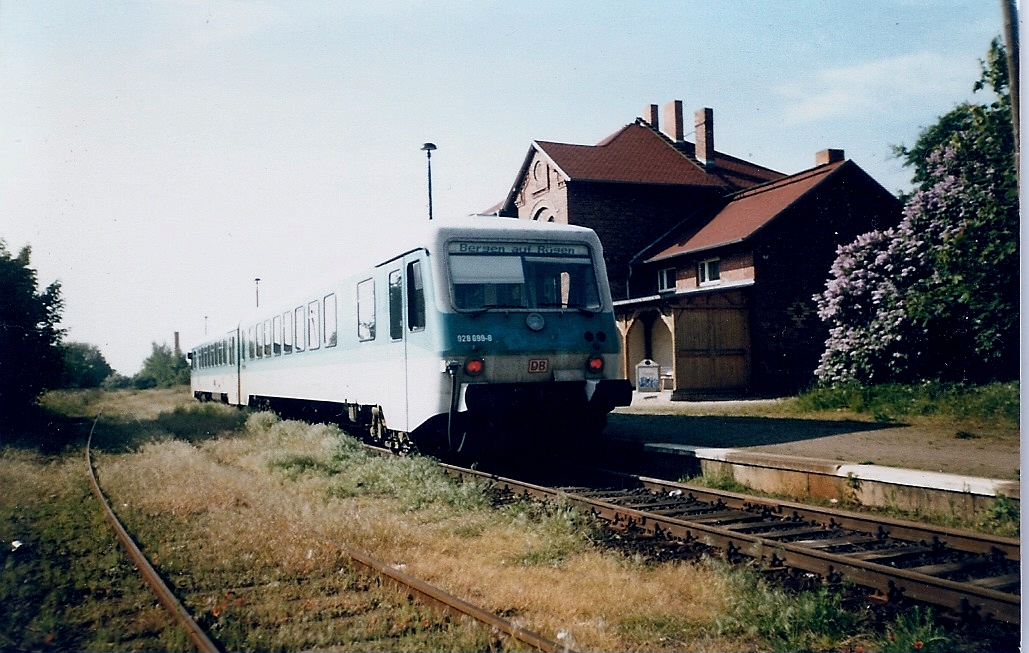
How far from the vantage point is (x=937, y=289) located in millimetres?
15688

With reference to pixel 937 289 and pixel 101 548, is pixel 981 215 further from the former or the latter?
pixel 101 548

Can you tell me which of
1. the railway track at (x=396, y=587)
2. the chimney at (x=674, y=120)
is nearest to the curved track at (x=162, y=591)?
the railway track at (x=396, y=587)

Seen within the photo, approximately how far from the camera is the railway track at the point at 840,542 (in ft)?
15.5

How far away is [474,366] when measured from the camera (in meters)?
9.30

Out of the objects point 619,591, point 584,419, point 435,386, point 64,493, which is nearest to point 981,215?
point 584,419

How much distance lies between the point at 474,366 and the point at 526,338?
737 mm

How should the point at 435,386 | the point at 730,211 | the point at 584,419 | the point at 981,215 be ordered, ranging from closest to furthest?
the point at 435,386, the point at 584,419, the point at 981,215, the point at 730,211

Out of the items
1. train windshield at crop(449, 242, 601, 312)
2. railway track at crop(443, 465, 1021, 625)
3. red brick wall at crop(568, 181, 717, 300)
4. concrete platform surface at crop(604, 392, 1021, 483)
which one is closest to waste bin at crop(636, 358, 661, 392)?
concrete platform surface at crop(604, 392, 1021, 483)

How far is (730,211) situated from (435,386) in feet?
64.6

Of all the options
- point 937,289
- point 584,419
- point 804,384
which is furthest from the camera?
point 804,384

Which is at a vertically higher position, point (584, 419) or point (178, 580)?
point (584, 419)

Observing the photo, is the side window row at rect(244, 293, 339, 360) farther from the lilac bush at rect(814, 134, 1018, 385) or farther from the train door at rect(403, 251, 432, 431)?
the lilac bush at rect(814, 134, 1018, 385)

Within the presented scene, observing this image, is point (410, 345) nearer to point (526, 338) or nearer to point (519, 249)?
point (526, 338)

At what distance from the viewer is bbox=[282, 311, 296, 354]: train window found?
54.1 feet
